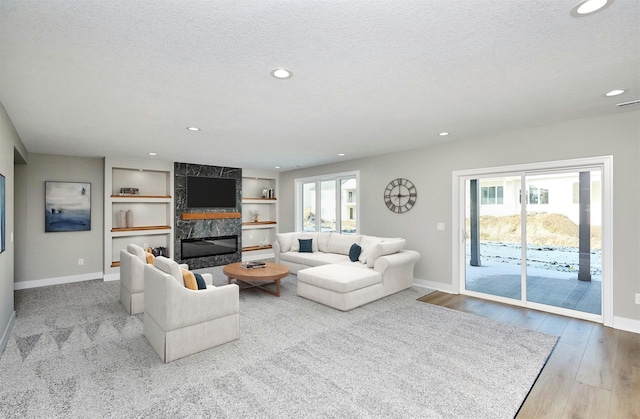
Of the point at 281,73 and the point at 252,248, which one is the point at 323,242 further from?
the point at 281,73

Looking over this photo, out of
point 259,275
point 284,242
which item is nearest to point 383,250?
point 259,275

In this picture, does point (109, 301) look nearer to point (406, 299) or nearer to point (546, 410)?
point (406, 299)

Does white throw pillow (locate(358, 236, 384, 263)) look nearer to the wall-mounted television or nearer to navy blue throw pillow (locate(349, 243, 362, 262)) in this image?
navy blue throw pillow (locate(349, 243, 362, 262))

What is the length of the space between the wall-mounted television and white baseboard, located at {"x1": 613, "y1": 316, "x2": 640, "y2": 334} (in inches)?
289

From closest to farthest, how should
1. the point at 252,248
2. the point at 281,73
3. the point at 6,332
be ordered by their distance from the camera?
the point at 281,73 < the point at 6,332 < the point at 252,248

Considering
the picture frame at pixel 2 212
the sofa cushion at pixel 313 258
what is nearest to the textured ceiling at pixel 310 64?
the picture frame at pixel 2 212

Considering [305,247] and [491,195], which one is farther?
[305,247]

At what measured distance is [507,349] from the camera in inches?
118

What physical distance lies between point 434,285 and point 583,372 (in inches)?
104

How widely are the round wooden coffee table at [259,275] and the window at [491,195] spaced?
3364 mm

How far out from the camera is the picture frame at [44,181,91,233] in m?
5.64

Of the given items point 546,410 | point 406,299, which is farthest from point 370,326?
point 546,410

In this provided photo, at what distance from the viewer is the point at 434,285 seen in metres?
Answer: 5.25

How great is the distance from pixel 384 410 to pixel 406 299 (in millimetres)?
2674
